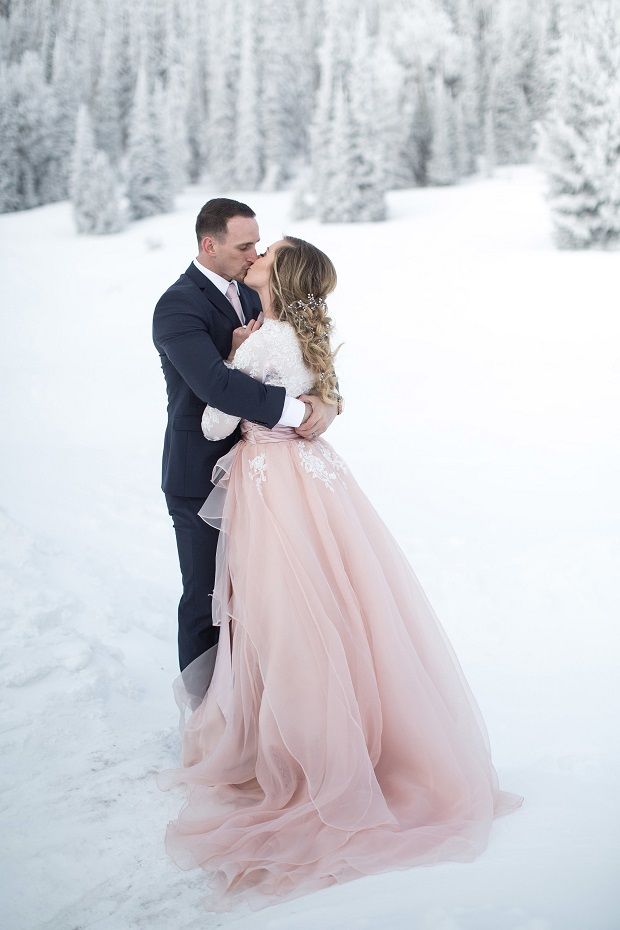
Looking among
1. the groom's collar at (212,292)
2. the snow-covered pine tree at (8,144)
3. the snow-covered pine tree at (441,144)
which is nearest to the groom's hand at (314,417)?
the groom's collar at (212,292)

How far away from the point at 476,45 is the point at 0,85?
19097 mm

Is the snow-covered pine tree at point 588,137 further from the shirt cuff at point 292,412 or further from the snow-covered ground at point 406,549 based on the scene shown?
the shirt cuff at point 292,412

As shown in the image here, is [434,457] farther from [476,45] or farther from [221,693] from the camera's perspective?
[476,45]

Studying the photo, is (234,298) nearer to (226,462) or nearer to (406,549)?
(226,462)

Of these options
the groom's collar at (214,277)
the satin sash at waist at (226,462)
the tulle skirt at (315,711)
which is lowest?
the tulle skirt at (315,711)

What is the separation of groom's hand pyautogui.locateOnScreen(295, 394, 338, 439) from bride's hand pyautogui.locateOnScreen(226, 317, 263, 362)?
0.27 m

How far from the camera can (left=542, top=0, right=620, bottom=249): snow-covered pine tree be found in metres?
11.4

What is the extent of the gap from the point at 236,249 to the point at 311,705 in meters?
1.45

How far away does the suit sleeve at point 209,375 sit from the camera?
218 centimetres

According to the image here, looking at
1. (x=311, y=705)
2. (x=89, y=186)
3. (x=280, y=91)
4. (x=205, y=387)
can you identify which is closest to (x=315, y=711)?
(x=311, y=705)

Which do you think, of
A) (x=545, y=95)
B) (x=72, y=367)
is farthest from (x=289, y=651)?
(x=545, y=95)

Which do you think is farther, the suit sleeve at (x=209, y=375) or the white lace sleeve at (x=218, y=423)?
the white lace sleeve at (x=218, y=423)

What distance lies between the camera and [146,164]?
59.7 feet

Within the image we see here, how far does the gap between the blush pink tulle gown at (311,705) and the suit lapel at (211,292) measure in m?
0.26
